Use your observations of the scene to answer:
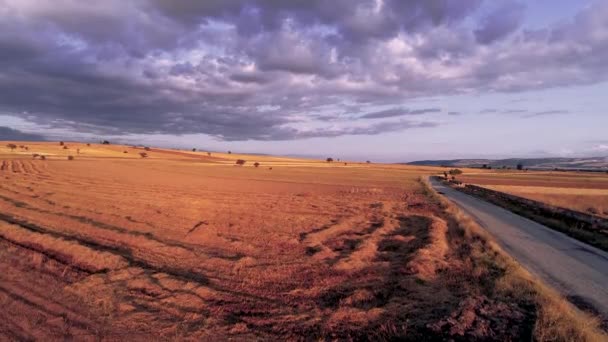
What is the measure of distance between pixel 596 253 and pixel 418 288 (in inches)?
378

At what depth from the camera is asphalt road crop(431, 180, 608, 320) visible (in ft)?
30.4

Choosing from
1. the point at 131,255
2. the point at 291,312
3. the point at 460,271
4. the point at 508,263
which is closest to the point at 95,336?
the point at 291,312

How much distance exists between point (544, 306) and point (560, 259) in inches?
285

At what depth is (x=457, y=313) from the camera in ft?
21.5

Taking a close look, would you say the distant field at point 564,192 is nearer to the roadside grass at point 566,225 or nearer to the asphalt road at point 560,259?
the roadside grass at point 566,225

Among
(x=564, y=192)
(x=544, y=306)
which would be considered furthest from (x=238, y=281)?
(x=564, y=192)

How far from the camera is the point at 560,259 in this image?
12891 millimetres

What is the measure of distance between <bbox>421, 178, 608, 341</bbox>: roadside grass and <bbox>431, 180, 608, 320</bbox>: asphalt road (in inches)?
23.7

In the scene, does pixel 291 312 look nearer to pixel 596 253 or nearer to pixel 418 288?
pixel 418 288

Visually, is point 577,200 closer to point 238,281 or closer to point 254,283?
point 254,283

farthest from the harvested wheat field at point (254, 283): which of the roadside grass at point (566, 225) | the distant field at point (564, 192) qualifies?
the distant field at point (564, 192)

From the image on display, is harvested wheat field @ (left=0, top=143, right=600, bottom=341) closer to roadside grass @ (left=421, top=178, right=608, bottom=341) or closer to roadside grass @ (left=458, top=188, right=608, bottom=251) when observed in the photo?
roadside grass @ (left=421, top=178, right=608, bottom=341)

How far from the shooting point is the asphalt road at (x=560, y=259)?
9273mm

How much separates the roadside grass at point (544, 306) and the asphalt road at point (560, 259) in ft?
1.98
